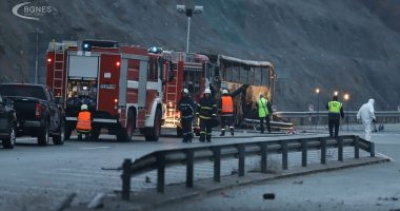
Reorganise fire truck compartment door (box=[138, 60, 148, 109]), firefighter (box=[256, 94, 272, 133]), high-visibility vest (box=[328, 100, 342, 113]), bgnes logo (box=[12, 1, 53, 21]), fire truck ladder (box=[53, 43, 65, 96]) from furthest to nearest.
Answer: bgnes logo (box=[12, 1, 53, 21]) → firefighter (box=[256, 94, 272, 133]) → high-visibility vest (box=[328, 100, 342, 113]) → fire truck compartment door (box=[138, 60, 148, 109]) → fire truck ladder (box=[53, 43, 65, 96])

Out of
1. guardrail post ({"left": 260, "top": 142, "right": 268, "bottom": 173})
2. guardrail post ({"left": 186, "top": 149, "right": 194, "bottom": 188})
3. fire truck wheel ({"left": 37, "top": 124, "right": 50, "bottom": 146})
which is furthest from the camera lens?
fire truck wheel ({"left": 37, "top": 124, "right": 50, "bottom": 146})

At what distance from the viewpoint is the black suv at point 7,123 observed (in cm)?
2581

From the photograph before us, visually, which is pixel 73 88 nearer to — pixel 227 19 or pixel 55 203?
pixel 55 203

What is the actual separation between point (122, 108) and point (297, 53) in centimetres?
5211

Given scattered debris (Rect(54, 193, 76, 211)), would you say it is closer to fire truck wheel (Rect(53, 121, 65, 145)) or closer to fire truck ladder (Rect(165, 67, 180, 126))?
fire truck wheel (Rect(53, 121, 65, 145))

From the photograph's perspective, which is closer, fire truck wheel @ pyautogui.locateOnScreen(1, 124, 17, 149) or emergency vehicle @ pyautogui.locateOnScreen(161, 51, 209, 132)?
fire truck wheel @ pyautogui.locateOnScreen(1, 124, 17, 149)

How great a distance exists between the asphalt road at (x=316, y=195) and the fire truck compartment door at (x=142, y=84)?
39.7 feet

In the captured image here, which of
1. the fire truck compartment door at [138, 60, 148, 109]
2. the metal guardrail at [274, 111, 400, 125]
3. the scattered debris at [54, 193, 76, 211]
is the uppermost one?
the fire truck compartment door at [138, 60, 148, 109]

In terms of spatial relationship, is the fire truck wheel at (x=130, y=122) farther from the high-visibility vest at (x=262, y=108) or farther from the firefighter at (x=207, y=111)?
the high-visibility vest at (x=262, y=108)

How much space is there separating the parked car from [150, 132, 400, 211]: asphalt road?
961cm

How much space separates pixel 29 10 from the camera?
54406 mm

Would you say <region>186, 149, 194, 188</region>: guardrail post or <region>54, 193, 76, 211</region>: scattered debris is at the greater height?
<region>186, 149, 194, 188</region>: guardrail post

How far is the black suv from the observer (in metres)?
25.8

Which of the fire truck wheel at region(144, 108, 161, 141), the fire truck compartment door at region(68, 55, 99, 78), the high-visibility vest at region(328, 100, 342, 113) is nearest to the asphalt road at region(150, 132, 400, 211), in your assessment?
the fire truck compartment door at region(68, 55, 99, 78)
